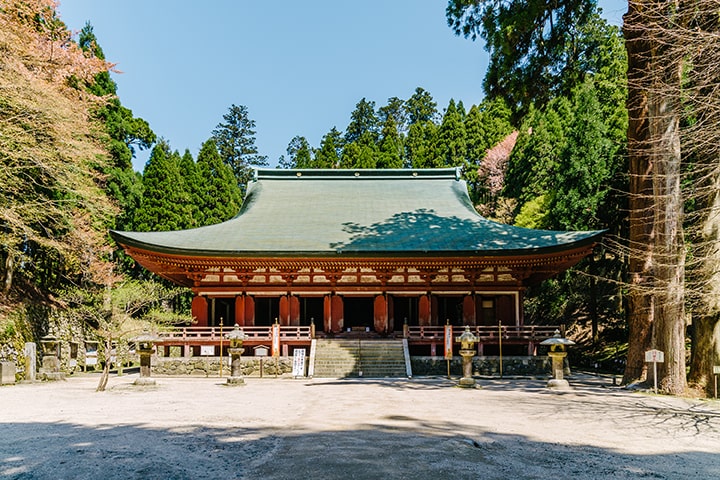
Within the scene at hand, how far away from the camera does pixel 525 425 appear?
7.85 m

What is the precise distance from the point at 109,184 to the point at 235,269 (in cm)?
1144

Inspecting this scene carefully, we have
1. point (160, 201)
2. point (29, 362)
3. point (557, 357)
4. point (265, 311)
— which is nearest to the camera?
point (557, 357)

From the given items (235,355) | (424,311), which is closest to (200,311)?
(235,355)

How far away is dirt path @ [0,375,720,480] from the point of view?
5320 mm

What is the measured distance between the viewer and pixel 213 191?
32.9m

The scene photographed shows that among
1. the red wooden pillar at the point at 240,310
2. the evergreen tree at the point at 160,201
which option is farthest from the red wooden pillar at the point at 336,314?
the evergreen tree at the point at 160,201

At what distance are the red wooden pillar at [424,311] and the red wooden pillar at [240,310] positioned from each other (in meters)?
6.21

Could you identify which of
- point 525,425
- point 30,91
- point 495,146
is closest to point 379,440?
point 525,425

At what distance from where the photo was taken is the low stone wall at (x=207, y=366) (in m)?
16.5

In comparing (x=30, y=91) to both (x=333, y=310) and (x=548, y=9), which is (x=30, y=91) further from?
(x=548, y=9)

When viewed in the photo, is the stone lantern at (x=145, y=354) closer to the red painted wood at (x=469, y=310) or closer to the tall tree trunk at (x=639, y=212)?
the red painted wood at (x=469, y=310)

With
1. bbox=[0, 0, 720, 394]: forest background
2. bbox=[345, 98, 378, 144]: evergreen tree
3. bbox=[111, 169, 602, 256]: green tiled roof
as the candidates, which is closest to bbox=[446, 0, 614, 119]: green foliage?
bbox=[0, 0, 720, 394]: forest background

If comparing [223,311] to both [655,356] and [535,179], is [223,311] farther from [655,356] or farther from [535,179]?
[535,179]

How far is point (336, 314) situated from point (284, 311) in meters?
1.84
